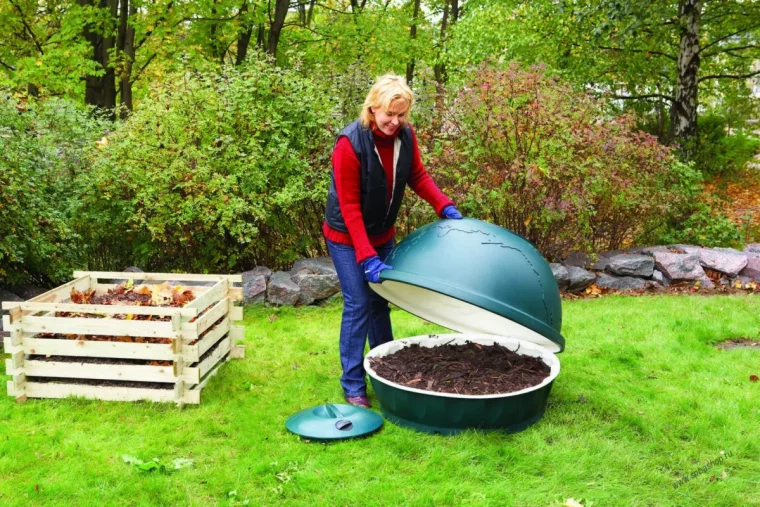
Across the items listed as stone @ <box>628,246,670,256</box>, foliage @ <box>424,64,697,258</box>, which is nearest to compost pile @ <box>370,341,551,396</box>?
foliage @ <box>424,64,697,258</box>

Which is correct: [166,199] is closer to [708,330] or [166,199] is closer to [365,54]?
[708,330]

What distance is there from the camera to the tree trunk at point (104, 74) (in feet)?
41.9

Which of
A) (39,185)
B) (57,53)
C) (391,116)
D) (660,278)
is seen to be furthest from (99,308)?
(57,53)

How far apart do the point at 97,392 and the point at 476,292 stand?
251 cm

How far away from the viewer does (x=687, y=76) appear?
404 inches

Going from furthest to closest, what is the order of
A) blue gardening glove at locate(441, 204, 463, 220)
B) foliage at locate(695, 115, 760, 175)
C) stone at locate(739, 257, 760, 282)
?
1. foliage at locate(695, 115, 760, 175)
2. stone at locate(739, 257, 760, 282)
3. blue gardening glove at locate(441, 204, 463, 220)

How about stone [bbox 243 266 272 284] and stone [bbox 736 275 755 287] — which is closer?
stone [bbox 243 266 272 284]

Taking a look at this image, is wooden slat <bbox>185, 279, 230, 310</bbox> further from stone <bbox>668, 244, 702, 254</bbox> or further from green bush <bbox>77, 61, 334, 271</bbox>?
stone <bbox>668, 244, 702, 254</bbox>

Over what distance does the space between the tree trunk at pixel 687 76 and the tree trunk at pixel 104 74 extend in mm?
9688

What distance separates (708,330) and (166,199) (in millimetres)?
4886

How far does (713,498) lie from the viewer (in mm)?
3219

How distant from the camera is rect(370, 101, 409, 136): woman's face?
148 inches

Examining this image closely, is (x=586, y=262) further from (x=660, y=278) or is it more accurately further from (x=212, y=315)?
(x=212, y=315)

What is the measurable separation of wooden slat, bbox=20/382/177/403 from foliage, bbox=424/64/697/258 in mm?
3914
